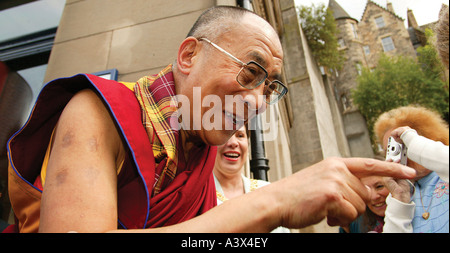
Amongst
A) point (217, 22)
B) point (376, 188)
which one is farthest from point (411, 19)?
Answer: point (217, 22)

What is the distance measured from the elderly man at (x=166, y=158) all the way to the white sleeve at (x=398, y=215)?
1.46 feet

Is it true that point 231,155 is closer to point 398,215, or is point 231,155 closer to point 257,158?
point 257,158

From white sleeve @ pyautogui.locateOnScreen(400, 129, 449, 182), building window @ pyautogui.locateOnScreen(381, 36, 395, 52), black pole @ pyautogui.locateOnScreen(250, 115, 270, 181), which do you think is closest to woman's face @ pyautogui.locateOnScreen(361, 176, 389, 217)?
white sleeve @ pyautogui.locateOnScreen(400, 129, 449, 182)

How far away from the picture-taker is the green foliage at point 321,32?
12961 mm

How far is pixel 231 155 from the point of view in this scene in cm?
250

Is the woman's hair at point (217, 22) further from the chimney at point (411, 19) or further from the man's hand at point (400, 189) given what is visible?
the man's hand at point (400, 189)

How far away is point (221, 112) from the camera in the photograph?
1232 mm

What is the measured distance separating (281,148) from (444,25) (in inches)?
237

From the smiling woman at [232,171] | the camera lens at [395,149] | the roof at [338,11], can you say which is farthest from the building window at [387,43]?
the camera lens at [395,149]

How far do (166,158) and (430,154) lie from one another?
0.88 meters

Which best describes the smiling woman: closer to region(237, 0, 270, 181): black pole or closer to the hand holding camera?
region(237, 0, 270, 181): black pole

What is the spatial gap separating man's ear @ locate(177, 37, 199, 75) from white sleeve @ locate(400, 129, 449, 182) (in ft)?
3.46
